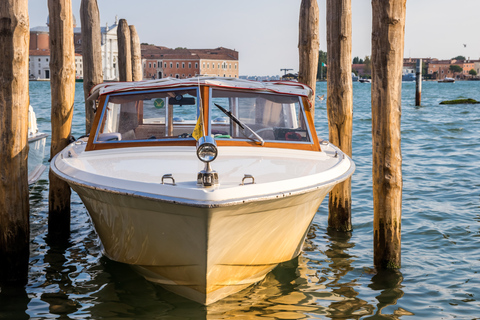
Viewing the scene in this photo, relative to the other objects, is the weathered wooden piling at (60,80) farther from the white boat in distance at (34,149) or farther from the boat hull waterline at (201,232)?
the white boat in distance at (34,149)

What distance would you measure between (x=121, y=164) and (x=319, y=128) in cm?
1937

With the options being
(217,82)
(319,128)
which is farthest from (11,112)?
(319,128)

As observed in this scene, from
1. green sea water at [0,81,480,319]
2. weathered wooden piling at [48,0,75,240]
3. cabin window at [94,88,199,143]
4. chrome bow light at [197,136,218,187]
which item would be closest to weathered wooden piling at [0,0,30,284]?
green sea water at [0,81,480,319]

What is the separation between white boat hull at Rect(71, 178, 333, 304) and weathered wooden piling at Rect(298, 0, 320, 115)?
152 inches

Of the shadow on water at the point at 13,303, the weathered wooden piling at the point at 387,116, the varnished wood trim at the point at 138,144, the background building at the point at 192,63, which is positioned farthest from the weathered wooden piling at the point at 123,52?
the background building at the point at 192,63

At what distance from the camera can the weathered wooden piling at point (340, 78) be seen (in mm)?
8398

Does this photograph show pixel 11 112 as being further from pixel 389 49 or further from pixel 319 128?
pixel 319 128

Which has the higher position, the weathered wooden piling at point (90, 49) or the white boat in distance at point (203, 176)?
the weathered wooden piling at point (90, 49)

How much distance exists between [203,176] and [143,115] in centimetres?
219

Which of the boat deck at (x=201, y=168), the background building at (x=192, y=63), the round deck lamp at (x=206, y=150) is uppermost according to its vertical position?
the background building at (x=192, y=63)

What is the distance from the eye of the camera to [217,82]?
6.84 meters

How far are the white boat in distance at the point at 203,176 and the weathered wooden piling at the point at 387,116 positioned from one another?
0.44 m

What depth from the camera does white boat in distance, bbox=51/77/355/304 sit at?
528cm

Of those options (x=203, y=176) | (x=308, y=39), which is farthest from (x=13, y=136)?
(x=308, y=39)
